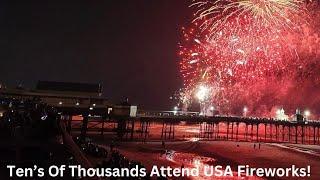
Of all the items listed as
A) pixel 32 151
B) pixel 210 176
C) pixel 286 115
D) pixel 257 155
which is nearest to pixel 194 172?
pixel 210 176

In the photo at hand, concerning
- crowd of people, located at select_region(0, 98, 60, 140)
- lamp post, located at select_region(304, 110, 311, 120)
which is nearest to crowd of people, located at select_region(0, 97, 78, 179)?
crowd of people, located at select_region(0, 98, 60, 140)

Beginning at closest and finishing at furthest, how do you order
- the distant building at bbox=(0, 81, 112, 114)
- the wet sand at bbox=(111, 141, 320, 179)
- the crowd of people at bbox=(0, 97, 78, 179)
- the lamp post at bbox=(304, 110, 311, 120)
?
the crowd of people at bbox=(0, 97, 78, 179), the wet sand at bbox=(111, 141, 320, 179), the distant building at bbox=(0, 81, 112, 114), the lamp post at bbox=(304, 110, 311, 120)

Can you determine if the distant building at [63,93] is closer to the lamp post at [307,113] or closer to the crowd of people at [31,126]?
the crowd of people at [31,126]

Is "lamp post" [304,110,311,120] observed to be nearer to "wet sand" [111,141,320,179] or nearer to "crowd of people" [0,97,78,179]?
"wet sand" [111,141,320,179]

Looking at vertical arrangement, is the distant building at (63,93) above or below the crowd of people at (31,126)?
above

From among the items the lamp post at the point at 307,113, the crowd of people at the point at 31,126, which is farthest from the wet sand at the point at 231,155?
the lamp post at the point at 307,113

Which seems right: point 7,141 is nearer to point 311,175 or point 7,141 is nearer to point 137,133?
point 311,175

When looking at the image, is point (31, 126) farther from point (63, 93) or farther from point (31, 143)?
point (63, 93)

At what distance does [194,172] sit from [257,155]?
18870 mm

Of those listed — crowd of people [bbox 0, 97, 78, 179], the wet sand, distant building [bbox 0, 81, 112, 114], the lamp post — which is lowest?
the wet sand

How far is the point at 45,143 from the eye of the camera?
25.2 metres

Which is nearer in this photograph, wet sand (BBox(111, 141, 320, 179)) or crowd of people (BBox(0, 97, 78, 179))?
crowd of people (BBox(0, 97, 78, 179))

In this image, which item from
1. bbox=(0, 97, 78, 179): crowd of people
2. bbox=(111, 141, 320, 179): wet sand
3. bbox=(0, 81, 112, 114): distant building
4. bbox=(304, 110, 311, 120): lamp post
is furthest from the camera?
bbox=(304, 110, 311, 120): lamp post

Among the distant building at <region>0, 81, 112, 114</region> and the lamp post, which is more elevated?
the distant building at <region>0, 81, 112, 114</region>
